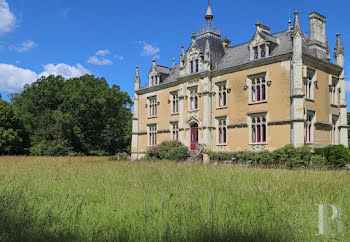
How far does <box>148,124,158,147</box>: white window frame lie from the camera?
34562mm

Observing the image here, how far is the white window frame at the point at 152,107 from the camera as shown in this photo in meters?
34.7

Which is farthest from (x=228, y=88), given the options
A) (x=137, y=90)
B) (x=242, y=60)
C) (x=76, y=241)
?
(x=76, y=241)

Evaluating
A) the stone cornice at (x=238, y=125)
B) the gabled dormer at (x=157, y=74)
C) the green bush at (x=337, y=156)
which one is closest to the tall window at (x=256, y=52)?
the stone cornice at (x=238, y=125)

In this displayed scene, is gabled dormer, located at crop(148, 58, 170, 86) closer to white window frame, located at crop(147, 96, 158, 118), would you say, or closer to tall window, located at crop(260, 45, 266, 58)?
white window frame, located at crop(147, 96, 158, 118)

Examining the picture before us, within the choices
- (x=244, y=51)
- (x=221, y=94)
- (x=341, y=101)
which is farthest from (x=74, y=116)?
(x=341, y=101)

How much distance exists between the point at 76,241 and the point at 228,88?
23.9 m

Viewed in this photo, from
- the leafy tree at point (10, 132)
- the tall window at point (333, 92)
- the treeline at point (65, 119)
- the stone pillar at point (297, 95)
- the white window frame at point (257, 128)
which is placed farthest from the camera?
the treeline at point (65, 119)

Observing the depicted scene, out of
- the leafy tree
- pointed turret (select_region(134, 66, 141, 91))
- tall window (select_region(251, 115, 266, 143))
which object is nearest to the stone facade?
tall window (select_region(251, 115, 266, 143))

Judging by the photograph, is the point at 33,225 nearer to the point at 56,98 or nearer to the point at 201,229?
the point at 201,229

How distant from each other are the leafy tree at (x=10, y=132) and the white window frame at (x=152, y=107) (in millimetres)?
20204

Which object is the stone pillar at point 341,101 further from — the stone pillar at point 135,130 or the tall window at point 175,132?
the stone pillar at point 135,130

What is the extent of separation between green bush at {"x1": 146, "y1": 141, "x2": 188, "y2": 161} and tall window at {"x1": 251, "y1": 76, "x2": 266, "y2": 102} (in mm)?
7889

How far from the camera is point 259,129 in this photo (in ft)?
81.6

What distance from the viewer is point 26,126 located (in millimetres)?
47188
